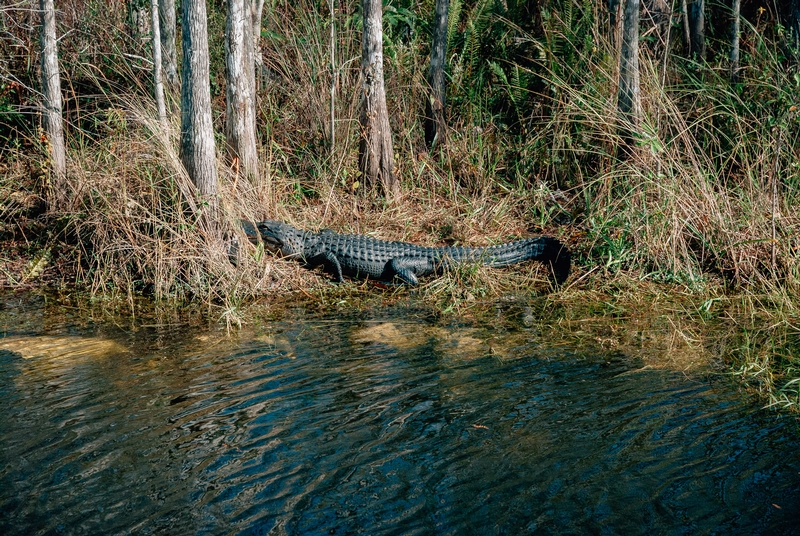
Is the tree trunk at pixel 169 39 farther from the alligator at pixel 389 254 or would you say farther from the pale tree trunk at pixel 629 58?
the pale tree trunk at pixel 629 58

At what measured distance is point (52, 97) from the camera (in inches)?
299

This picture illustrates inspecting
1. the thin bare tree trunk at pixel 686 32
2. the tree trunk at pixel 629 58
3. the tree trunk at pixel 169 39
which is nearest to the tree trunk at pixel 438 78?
the tree trunk at pixel 629 58

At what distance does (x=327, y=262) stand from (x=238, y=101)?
6.35ft

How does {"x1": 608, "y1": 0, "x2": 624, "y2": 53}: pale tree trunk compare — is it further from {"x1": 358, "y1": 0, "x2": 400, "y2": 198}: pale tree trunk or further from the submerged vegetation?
{"x1": 358, "y1": 0, "x2": 400, "y2": 198}: pale tree trunk

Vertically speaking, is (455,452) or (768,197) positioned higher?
(768,197)

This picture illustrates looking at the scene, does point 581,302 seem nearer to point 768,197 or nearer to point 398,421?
point 768,197

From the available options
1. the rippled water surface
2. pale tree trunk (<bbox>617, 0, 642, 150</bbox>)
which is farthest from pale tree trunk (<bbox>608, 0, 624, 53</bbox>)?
the rippled water surface

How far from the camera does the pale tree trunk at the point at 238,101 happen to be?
24.4 ft

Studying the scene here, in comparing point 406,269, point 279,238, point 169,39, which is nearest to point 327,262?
point 279,238

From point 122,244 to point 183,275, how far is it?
23.8 inches

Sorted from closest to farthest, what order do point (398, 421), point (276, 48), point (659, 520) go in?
point (659, 520), point (398, 421), point (276, 48)

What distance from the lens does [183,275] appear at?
20.6 feet

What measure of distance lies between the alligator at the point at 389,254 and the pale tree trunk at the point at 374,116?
4.60 ft

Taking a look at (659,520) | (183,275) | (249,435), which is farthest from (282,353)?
(659,520)
